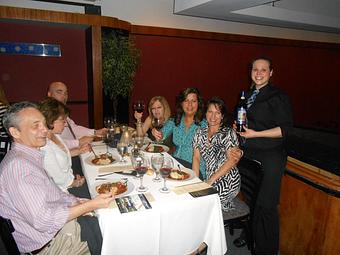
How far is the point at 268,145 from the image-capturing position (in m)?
2.29

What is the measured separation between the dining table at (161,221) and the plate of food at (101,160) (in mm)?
193

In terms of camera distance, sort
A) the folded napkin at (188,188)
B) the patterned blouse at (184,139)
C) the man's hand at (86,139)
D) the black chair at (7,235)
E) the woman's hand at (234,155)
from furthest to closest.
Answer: the man's hand at (86,139) → the patterned blouse at (184,139) → the woman's hand at (234,155) → the folded napkin at (188,188) → the black chair at (7,235)

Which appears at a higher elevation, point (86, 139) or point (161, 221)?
point (86, 139)

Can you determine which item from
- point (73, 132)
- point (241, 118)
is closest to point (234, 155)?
point (241, 118)

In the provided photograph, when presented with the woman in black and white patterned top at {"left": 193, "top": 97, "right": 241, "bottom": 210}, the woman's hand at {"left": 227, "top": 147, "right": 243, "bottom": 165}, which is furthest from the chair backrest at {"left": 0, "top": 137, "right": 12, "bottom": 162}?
the woman's hand at {"left": 227, "top": 147, "right": 243, "bottom": 165}

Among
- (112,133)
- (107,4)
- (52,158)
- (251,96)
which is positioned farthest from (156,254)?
(107,4)

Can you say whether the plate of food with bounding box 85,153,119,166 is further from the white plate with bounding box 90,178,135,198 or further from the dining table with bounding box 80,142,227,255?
the white plate with bounding box 90,178,135,198

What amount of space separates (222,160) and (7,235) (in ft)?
5.29

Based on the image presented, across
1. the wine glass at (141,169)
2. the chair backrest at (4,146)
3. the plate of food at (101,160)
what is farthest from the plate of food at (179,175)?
the chair backrest at (4,146)

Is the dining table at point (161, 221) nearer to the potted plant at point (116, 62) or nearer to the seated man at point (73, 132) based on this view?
the seated man at point (73, 132)

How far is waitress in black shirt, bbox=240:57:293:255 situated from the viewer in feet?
7.30

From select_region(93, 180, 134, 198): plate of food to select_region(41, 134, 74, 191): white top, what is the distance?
40 cm

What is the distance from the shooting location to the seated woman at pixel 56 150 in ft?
6.41

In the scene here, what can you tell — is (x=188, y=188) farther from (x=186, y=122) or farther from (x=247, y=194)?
(x=186, y=122)
